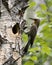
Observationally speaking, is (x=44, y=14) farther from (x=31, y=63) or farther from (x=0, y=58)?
(x=0, y=58)

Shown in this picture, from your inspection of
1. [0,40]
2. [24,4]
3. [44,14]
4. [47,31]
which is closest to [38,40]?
[47,31]

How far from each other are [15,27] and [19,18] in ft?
0.24

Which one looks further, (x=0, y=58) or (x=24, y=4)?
(x=24, y=4)

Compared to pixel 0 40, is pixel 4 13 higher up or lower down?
higher up

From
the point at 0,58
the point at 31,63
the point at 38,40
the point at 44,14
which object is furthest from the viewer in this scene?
the point at 44,14

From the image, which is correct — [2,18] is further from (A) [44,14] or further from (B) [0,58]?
(A) [44,14]

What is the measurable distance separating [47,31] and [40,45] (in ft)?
0.72

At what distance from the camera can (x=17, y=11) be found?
185cm

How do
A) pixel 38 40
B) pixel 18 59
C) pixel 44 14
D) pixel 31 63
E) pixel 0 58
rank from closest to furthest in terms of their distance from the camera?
pixel 0 58
pixel 18 59
pixel 31 63
pixel 38 40
pixel 44 14

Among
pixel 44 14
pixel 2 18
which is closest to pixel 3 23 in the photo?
pixel 2 18

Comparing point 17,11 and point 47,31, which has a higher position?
point 17,11

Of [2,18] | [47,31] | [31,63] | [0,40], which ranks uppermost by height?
[2,18]

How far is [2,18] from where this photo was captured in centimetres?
173

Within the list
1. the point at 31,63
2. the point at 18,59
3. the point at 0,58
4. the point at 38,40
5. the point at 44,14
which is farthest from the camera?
the point at 44,14
